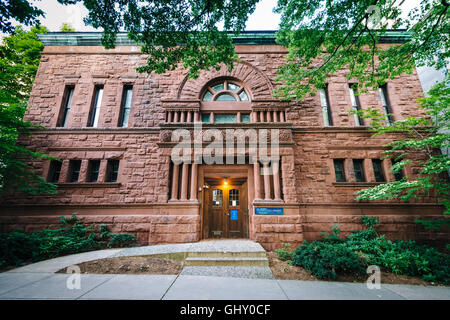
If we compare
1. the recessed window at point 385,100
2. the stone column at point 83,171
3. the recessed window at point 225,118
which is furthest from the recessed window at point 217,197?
the recessed window at point 385,100

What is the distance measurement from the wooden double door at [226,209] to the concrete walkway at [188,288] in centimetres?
407

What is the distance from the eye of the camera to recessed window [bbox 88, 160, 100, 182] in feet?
25.5

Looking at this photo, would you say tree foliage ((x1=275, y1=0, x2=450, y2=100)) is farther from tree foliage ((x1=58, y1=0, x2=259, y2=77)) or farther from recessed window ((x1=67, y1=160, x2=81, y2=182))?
recessed window ((x1=67, y1=160, x2=81, y2=182))

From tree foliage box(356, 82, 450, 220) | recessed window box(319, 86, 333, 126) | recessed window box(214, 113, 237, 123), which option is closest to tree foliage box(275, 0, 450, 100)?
tree foliage box(356, 82, 450, 220)

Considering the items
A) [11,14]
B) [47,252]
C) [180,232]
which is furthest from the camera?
[180,232]

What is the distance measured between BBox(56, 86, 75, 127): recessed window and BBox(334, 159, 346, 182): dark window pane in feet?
41.0

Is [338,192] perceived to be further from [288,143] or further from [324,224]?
[288,143]

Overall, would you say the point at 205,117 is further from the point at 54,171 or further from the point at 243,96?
the point at 54,171

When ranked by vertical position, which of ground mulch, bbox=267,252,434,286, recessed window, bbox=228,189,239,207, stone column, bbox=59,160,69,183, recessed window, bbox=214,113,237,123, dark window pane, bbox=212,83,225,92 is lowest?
ground mulch, bbox=267,252,434,286

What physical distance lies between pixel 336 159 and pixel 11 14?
11077 mm

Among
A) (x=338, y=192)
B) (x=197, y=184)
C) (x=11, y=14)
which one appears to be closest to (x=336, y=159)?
(x=338, y=192)

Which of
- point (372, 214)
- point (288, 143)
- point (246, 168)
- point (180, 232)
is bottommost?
point (180, 232)

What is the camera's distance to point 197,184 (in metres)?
7.66

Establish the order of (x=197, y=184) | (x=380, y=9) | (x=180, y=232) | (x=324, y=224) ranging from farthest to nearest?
(x=197, y=184)
(x=324, y=224)
(x=180, y=232)
(x=380, y=9)
